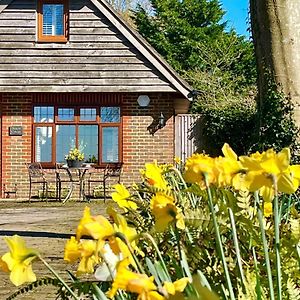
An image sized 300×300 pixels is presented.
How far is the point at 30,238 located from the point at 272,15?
349 cm

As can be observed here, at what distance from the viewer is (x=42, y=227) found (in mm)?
9102

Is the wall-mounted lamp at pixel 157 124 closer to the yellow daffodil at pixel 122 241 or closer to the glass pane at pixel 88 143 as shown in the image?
the glass pane at pixel 88 143

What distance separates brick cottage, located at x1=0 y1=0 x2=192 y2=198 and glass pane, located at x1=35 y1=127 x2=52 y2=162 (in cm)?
2

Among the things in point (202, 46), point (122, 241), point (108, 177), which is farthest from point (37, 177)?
point (122, 241)

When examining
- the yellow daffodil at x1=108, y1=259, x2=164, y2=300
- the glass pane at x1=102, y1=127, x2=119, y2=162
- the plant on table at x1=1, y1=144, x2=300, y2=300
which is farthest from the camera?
the glass pane at x1=102, y1=127, x2=119, y2=162

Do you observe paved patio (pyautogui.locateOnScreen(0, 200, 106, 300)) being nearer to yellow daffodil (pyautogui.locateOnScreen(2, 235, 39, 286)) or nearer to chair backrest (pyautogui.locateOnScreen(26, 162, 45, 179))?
chair backrest (pyautogui.locateOnScreen(26, 162, 45, 179))

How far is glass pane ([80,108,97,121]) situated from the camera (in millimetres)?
15953

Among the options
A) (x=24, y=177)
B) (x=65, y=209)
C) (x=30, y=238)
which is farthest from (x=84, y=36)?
(x=30, y=238)

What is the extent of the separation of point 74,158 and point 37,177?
1.33 m

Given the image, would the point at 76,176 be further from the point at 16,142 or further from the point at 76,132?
the point at 16,142

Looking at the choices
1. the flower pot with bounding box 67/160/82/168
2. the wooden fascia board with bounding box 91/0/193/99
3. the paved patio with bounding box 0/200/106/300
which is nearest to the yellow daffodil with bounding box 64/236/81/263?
the paved patio with bounding box 0/200/106/300

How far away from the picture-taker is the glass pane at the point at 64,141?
1605 cm

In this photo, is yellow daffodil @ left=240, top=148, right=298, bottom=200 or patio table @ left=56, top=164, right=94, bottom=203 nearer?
yellow daffodil @ left=240, top=148, right=298, bottom=200

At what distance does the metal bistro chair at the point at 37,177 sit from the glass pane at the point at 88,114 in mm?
1456
